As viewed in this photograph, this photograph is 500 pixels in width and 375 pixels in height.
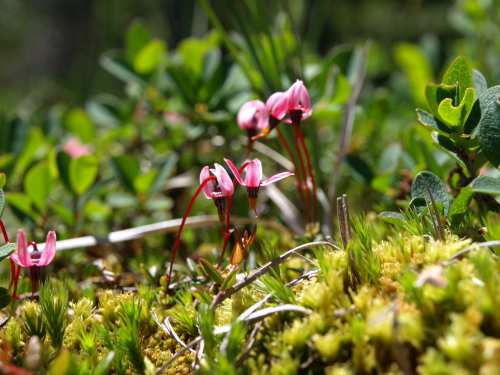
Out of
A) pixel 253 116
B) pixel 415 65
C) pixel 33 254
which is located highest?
pixel 253 116

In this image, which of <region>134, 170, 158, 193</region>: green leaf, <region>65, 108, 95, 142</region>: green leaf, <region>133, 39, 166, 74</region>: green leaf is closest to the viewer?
<region>134, 170, 158, 193</region>: green leaf

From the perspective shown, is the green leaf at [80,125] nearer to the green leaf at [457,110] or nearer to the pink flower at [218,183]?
the pink flower at [218,183]

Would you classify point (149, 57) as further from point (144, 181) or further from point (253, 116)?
point (253, 116)

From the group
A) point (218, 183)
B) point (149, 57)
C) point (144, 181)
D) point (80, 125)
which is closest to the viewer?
point (218, 183)

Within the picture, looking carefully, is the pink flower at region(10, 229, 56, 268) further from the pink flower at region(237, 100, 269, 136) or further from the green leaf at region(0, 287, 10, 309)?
the pink flower at region(237, 100, 269, 136)

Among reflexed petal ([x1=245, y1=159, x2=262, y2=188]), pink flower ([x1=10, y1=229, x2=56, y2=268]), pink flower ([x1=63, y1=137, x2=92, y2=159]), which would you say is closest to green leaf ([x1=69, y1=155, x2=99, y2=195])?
pink flower ([x1=63, y1=137, x2=92, y2=159])

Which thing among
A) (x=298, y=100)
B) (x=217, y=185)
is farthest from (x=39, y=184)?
(x=298, y=100)
